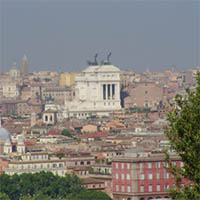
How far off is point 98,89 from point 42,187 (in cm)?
7825

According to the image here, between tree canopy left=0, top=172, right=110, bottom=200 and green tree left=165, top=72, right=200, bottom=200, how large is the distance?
26437 mm

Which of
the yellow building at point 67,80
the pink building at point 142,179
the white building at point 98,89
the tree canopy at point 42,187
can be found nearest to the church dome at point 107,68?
the white building at point 98,89

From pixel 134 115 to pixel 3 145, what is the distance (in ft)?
127

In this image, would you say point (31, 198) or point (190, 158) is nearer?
point (190, 158)

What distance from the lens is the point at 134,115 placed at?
357 ft

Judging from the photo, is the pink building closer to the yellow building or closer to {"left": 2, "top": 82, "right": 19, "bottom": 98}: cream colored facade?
{"left": 2, "top": 82, "right": 19, "bottom": 98}: cream colored facade

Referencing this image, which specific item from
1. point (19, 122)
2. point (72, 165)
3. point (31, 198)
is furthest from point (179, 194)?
point (19, 122)

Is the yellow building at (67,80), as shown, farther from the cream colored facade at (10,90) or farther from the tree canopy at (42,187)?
the tree canopy at (42,187)

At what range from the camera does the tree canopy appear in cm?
4781

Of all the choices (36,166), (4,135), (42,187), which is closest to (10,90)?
(4,135)

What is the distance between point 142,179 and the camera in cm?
4597

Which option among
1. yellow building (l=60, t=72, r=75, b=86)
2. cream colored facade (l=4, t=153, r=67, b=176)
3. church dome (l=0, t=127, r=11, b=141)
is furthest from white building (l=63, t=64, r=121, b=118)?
cream colored facade (l=4, t=153, r=67, b=176)

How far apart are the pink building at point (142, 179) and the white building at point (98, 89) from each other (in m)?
76.2

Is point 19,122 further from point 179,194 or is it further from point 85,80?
point 179,194
